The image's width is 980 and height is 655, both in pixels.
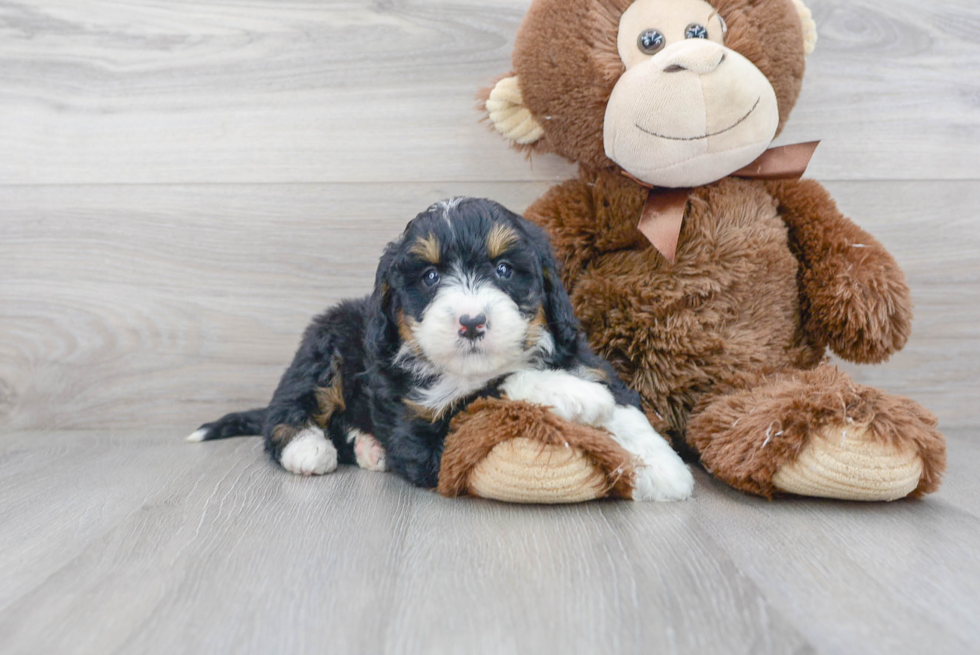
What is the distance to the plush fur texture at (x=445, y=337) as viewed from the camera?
1.40 meters

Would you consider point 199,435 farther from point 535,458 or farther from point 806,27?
point 806,27

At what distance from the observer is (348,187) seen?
224 cm

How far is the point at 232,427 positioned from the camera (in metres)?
2.15

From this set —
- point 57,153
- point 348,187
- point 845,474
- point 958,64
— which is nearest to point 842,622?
point 845,474

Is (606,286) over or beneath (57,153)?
beneath

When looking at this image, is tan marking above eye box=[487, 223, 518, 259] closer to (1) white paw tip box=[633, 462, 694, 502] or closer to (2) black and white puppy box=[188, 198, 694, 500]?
(2) black and white puppy box=[188, 198, 694, 500]

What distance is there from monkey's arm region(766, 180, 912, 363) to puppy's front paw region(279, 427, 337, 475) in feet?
3.95

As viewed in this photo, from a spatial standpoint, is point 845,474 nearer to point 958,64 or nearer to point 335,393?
point 335,393

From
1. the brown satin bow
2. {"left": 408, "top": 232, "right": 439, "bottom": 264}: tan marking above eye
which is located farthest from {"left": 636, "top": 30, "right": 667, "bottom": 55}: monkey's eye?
{"left": 408, "top": 232, "right": 439, "bottom": 264}: tan marking above eye

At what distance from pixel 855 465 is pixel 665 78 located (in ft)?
2.84

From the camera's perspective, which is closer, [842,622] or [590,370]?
[842,622]

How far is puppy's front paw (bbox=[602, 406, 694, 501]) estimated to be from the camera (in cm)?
149

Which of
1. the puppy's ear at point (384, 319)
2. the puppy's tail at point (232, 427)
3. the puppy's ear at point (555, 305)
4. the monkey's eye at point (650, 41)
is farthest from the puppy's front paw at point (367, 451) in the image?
the monkey's eye at point (650, 41)

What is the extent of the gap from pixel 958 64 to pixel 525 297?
1624 mm
